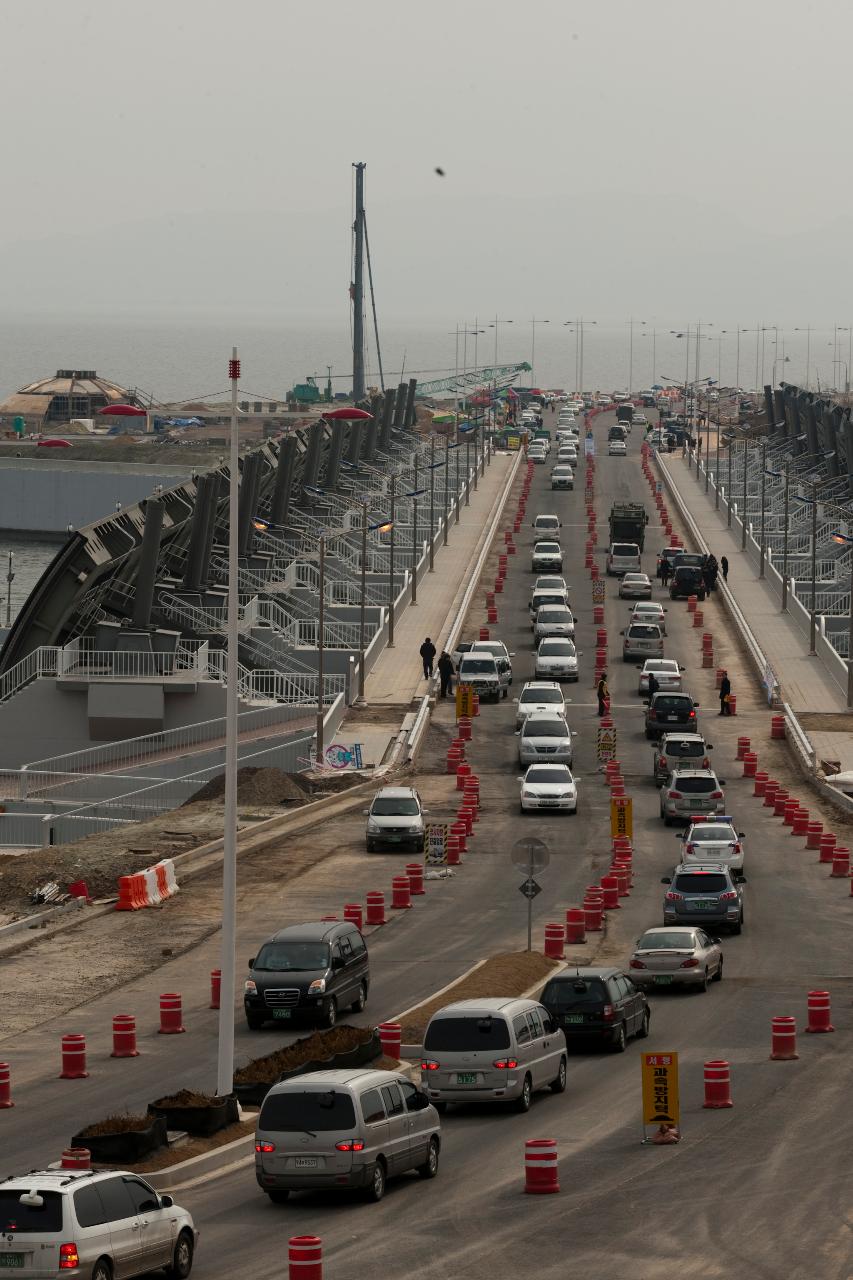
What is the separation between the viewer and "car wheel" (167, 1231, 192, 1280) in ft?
65.6

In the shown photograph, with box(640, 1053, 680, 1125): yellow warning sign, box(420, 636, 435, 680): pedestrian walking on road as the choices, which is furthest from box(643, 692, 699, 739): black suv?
box(640, 1053, 680, 1125): yellow warning sign

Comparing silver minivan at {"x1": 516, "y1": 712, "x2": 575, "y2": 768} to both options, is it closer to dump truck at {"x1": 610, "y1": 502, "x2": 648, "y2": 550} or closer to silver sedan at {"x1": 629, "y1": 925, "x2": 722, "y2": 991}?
silver sedan at {"x1": 629, "y1": 925, "x2": 722, "y2": 991}

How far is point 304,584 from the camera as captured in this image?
10744cm

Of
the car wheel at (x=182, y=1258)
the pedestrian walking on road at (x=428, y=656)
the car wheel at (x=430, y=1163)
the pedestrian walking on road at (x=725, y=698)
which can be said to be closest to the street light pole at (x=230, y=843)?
the car wheel at (x=430, y=1163)

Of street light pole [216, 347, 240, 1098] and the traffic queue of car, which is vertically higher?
street light pole [216, 347, 240, 1098]

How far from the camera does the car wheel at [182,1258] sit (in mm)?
20000

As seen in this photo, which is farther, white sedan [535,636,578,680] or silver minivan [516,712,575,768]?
white sedan [535,636,578,680]

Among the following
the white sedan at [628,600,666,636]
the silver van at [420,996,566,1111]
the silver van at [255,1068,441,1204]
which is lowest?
the white sedan at [628,600,666,636]

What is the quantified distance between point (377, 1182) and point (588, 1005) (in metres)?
9.18

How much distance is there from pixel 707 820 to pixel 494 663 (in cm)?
2538

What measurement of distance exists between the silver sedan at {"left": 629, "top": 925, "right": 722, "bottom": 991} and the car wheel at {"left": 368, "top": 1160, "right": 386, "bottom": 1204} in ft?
45.5

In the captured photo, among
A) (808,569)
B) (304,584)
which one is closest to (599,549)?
(808,569)

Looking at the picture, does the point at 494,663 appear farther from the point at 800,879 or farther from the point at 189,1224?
the point at 189,1224

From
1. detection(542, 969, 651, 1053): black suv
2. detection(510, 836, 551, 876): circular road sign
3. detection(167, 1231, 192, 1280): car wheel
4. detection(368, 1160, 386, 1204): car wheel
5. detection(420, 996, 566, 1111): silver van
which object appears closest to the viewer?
detection(167, 1231, 192, 1280): car wheel
